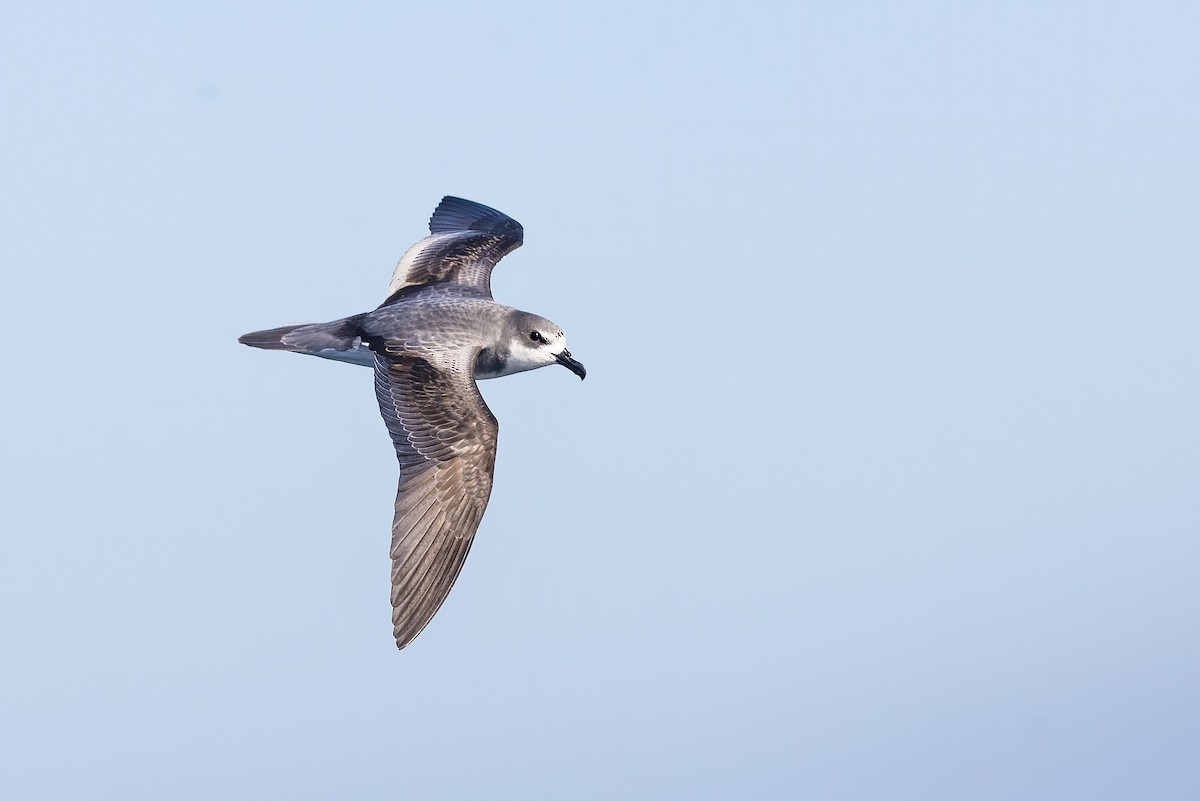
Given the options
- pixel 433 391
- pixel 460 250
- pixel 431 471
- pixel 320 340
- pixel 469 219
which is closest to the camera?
pixel 431 471

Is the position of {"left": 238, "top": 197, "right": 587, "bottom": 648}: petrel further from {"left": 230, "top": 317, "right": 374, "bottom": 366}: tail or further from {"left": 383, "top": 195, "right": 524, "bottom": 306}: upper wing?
{"left": 383, "top": 195, "right": 524, "bottom": 306}: upper wing

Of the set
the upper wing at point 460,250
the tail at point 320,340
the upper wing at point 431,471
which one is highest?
the upper wing at point 460,250

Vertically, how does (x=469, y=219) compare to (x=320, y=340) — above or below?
above

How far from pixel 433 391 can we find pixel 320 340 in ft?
6.76

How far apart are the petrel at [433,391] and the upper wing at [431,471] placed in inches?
0.4

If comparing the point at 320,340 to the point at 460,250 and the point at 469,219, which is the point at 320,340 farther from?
the point at 469,219

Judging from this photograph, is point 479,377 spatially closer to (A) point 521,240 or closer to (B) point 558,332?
(B) point 558,332

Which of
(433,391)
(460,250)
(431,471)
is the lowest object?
(431,471)

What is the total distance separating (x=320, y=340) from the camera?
20734mm

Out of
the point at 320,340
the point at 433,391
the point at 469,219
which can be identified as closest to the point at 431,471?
the point at 433,391

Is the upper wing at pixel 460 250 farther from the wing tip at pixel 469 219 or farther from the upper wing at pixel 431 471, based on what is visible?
the upper wing at pixel 431 471

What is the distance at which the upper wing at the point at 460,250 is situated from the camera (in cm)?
2373

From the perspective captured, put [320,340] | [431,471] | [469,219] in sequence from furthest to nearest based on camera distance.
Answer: [469,219] → [320,340] → [431,471]

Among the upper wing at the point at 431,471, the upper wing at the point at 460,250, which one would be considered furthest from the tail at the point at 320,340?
the upper wing at the point at 460,250
